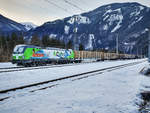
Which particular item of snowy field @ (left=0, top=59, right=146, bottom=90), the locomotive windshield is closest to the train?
the locomotive windshield

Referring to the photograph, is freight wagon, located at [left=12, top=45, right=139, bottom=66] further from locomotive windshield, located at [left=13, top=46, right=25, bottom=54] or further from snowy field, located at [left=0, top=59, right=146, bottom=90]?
snowy field, located at [left=0, top=59, right=146, bottom=90]

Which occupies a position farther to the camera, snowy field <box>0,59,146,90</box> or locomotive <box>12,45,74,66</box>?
locomotive <box>12,45,74,66</box>

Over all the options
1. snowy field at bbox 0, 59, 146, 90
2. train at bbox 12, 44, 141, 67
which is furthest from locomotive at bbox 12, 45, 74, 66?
snowy field at bbox 0, 59, 146, 90

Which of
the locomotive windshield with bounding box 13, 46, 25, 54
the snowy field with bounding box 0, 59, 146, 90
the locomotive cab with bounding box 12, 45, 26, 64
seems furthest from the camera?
the locomotive windshield with bounding box 13, 46, 25, 54

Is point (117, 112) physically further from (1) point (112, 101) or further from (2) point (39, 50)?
(2) point (39, 50)

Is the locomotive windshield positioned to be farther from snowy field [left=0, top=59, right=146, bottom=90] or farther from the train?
snowy field [left=0, top=59, right=146, bottom=90]

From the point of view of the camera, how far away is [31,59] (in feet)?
69.7

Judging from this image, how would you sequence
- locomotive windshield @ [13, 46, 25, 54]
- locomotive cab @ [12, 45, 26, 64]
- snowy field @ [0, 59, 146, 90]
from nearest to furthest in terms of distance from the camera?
snowy field @ [0, 59, 146, 90] → locomotive cab @ [12, 45, 26, 64] → locomotive windshield @ [13, 46, 25, 54]

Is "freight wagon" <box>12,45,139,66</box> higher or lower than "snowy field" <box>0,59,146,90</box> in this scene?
higher

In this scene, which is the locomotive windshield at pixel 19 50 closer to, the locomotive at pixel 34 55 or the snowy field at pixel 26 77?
the locomotive at pixel 34 55

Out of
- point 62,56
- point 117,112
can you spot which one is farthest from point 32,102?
point 62,56

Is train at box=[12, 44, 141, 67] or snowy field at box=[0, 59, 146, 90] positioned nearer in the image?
snowy field at box=[0, 59, 146, 90]

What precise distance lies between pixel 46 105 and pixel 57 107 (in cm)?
39

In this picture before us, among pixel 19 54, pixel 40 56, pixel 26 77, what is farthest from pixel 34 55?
pixel 26 77
